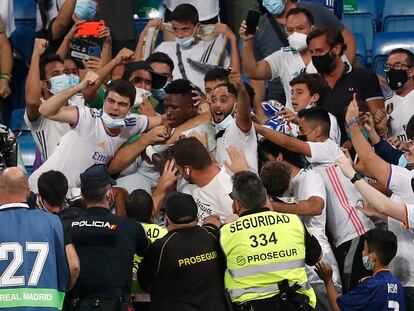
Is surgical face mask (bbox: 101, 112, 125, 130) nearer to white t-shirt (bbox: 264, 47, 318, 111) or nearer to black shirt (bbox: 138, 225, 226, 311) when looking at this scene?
black shirt (bbox: 138, 225, 226, 311)

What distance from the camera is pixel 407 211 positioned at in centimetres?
735

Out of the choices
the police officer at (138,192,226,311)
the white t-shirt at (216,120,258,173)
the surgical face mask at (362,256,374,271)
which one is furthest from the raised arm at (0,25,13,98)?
the surgical face mask at (362,256,374,271)

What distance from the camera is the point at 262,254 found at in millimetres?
6883

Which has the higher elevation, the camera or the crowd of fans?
the camera

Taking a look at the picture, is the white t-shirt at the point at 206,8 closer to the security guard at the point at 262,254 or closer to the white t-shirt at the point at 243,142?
the white t-shirt at the point at 243,142

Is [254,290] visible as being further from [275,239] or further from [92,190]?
[92,190]

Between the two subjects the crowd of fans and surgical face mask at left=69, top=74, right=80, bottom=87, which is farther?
surgical face mask at left=69, top=74, right=80, bottom=87

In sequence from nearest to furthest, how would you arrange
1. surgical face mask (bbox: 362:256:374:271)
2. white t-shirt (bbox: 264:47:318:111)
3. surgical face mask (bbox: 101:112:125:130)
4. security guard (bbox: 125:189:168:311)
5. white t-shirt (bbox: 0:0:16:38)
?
1. security guard (bbox: 125:189:168:311)
2. surgical face mask (bbox: 362:256:374:271)
3. surgical face mask (bbox: 101:112:125:130)
4. white t-shirt (bbox: 264:47:318:111)
5. white t-shirt (bbox: 0:0:16:38)

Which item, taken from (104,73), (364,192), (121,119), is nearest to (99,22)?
(104,73)

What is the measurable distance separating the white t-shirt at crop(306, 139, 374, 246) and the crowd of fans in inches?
0.5

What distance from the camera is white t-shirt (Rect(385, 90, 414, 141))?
9555mm

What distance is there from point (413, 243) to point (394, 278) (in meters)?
0.52

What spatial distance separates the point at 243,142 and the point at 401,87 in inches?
83.2

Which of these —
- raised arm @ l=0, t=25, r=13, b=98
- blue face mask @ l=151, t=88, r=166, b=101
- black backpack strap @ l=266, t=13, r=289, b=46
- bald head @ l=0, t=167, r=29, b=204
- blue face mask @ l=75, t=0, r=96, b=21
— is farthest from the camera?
blue face mask @ l=75, t=0, r=96, b=21
